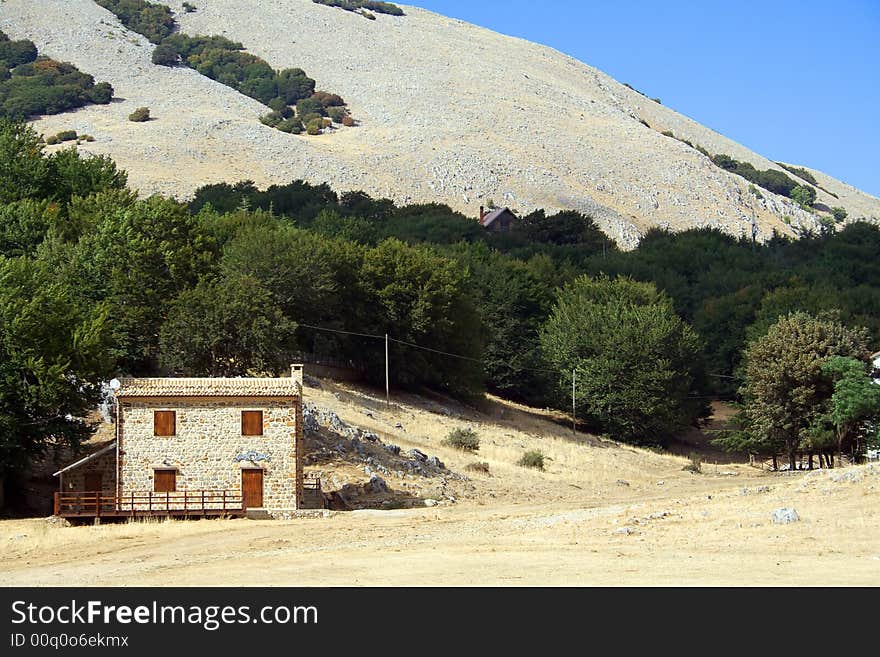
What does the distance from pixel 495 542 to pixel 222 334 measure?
31.5 meters

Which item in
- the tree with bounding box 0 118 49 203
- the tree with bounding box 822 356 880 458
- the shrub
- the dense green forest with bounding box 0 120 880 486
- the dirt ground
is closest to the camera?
the dirt ground

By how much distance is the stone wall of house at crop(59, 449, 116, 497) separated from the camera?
172 feet

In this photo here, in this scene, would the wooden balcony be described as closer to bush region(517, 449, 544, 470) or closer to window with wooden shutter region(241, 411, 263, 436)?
window with wooden shutter region(241, 411, 263, 436)

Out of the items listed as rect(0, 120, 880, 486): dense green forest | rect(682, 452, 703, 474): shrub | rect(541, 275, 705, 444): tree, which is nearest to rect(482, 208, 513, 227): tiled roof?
rect(0, 120, 880, 486): dense green forest

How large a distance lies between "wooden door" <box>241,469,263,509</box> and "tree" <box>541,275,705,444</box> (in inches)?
1732

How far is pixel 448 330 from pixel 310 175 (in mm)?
103744

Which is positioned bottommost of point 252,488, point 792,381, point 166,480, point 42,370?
point 252,488

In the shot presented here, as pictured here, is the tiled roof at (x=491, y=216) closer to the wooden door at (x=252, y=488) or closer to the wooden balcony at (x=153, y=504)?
the wooden door at (x=252, y=488)

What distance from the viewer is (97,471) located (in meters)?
52.6

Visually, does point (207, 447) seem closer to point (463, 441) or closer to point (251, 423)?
point (251, 423)

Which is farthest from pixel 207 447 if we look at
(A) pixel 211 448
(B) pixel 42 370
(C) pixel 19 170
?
(C) pixel 19 170

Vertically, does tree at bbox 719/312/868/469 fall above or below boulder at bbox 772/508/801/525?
above

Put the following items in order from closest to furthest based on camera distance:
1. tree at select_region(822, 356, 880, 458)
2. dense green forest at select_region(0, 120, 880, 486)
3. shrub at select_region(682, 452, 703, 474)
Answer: dense green forest at select_region(0, 120, 880, 486)
tree at select_region(822, 356, 880, 458)
shrub at select_region(682, 452, 703, 474)
